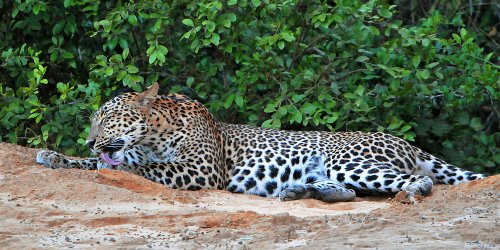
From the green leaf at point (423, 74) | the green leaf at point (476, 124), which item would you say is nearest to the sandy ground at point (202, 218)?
the green leaf at point (423, 74)

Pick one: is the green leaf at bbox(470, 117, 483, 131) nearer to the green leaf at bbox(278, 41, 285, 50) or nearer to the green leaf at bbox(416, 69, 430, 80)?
the green leaf at bbox(416, 69, 430, 80)

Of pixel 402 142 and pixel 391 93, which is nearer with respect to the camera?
pixel 402 142

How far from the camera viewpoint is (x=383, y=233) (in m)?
6.87

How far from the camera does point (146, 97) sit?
10.5 meters

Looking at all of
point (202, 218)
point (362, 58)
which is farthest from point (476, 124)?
point (202, 218)

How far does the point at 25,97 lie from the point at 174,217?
4813mm

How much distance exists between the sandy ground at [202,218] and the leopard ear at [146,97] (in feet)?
A: 4.75

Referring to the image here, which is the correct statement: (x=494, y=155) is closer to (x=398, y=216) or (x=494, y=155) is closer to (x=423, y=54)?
(x=423, y=54)

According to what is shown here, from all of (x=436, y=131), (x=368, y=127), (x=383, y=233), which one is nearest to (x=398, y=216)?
(x=383, y=233)

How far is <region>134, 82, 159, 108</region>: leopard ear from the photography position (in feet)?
34.3

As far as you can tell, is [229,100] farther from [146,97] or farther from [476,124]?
[476,124]

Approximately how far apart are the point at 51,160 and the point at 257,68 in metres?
3.17

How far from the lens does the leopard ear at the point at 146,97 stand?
10.5 meters

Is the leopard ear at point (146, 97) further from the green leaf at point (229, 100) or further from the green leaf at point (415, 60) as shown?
the green leaf at point (415, 60)
